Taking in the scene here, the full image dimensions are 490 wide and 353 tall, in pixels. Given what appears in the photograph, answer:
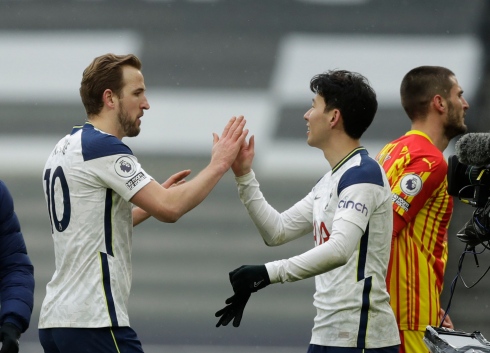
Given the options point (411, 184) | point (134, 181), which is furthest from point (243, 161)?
point (411, 184)

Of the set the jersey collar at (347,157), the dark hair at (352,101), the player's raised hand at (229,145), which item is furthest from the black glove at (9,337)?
the dark hair at (352,101)

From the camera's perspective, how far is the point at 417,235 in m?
3.89

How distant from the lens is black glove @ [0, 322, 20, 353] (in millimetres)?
2973

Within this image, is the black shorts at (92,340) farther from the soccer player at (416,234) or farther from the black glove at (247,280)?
the soccer player at (416,234)

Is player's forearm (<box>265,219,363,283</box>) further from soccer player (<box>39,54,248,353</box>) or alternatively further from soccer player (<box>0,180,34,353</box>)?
soccer player (<box>0,180,34,353</box>)

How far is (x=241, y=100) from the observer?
647cm

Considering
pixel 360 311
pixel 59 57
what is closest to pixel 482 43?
pixel 59 57

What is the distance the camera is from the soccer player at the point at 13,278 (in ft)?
10.1

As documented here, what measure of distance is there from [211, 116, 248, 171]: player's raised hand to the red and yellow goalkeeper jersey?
0.70 meters

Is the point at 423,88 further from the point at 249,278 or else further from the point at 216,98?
the point at 216,98

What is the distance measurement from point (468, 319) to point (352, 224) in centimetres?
345

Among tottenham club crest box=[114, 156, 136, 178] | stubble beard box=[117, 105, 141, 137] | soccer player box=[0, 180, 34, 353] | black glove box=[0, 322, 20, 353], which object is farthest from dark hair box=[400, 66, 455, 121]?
black glove box=[0, 322, 20, 353]

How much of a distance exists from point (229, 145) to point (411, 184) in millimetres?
779

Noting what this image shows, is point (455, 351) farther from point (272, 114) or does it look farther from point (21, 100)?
point (21, 100)
